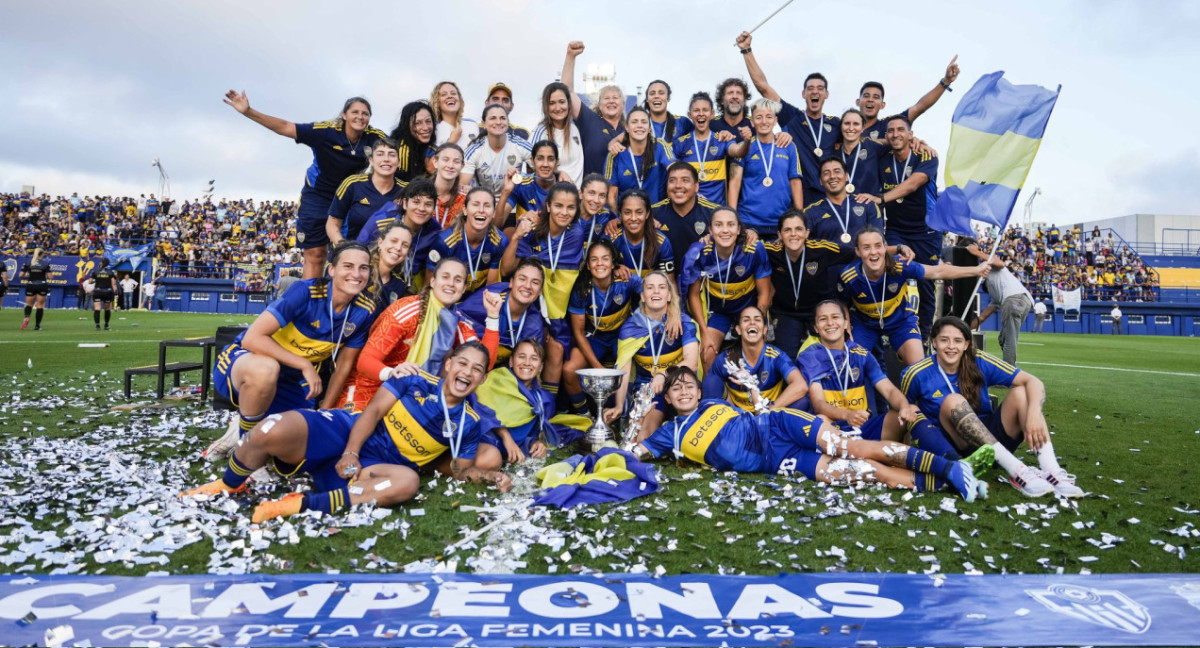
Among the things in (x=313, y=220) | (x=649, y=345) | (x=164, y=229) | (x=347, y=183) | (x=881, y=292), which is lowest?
(x=649, y=345)

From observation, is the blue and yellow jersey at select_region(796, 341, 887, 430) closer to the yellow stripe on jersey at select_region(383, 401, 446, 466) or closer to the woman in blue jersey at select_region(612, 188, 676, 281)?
the woman in blue jersey at select_region(612, 188, 676, 281)

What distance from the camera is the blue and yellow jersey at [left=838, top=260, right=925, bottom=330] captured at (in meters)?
5.96

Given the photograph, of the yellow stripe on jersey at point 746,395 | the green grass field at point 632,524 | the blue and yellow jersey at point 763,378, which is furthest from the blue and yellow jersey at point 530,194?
the green grass field at point 632,524

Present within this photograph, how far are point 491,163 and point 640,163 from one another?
4.32ft

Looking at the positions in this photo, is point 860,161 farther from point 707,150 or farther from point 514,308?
point 514,308

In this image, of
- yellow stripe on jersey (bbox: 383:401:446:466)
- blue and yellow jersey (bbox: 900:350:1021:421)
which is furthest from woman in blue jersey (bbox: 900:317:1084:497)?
yellow stripe on jersey (bbox: 383:401:446:466)

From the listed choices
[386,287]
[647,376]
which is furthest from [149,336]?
[647,376]

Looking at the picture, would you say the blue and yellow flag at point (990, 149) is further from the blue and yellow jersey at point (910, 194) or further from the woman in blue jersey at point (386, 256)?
the woman in blue jersey at point (386, 256)

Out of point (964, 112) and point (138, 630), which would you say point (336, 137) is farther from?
point (964, 112)

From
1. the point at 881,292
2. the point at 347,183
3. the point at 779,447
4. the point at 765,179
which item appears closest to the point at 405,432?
the point at 779,447

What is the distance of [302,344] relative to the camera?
4715mm

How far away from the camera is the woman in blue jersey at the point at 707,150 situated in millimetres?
6727

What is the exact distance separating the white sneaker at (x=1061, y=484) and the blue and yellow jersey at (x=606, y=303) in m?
3.00

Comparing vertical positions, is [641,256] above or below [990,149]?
below
